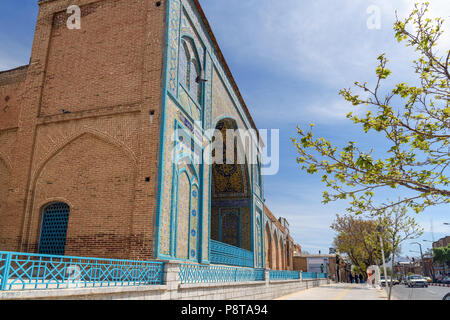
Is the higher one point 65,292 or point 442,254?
point 442,254

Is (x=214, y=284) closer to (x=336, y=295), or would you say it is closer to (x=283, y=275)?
(x=283, y=275)

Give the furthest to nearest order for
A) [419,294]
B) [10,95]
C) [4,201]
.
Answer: [419,294], [10,95], [4,201]

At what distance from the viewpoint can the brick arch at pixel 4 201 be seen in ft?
32.7

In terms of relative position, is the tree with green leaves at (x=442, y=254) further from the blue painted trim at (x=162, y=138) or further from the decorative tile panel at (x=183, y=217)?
the blue painted trim at (x=162, y=138)

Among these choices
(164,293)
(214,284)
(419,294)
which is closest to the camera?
(164,293)

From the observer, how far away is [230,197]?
1995 cm

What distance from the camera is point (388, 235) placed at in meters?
13.0

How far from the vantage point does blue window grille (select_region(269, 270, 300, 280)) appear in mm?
18094

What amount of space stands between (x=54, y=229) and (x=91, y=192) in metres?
1.56

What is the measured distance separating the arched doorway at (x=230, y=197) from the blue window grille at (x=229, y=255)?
117 cm

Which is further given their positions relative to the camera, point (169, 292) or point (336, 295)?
point (336, 295)

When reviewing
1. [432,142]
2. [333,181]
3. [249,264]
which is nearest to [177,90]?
[333,181]

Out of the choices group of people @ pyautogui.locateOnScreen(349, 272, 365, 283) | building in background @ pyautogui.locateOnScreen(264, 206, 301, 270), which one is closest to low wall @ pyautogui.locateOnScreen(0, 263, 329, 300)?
building in background @ pyautogui.locateOnScreen(264, 206, 301, 270)

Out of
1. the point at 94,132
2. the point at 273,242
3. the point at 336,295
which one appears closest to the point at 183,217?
the point at 94,132
